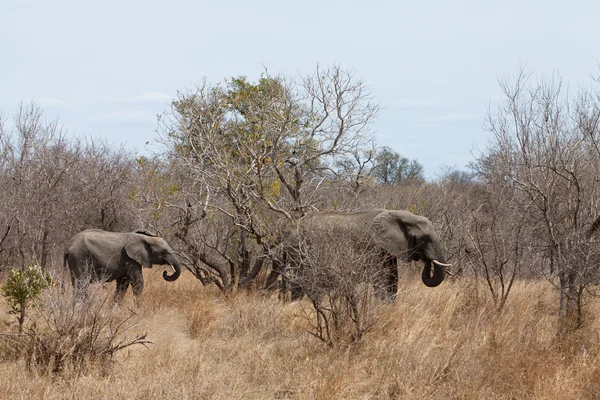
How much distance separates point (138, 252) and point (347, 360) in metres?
5.48

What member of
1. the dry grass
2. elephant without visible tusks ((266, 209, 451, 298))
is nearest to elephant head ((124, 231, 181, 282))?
the dry grass

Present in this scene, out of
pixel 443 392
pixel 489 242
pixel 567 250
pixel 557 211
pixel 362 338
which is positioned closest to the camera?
pixel 443 392

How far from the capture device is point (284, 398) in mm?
6613

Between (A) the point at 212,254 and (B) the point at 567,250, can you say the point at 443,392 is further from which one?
(A) the point at 212,254

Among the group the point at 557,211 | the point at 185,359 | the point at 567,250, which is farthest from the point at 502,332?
the point at 185,359

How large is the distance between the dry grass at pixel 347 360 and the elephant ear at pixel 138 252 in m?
1.46

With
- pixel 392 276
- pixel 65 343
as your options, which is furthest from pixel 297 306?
pixel 65 343

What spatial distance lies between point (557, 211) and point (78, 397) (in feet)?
24.8

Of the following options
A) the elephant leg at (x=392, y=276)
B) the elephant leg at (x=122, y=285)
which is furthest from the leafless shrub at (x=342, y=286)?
the elephant leg at (x=122, y=285)

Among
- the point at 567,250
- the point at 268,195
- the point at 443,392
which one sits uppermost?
the point at 268,195

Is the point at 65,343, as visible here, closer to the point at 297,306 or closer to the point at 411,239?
the point at 297,306

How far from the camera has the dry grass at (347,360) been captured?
21.2 feet

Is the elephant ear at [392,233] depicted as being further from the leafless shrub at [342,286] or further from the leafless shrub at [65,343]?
the leafless shrub at [65,343]

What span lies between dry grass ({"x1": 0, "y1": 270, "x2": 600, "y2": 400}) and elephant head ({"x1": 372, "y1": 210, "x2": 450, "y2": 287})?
96cm
